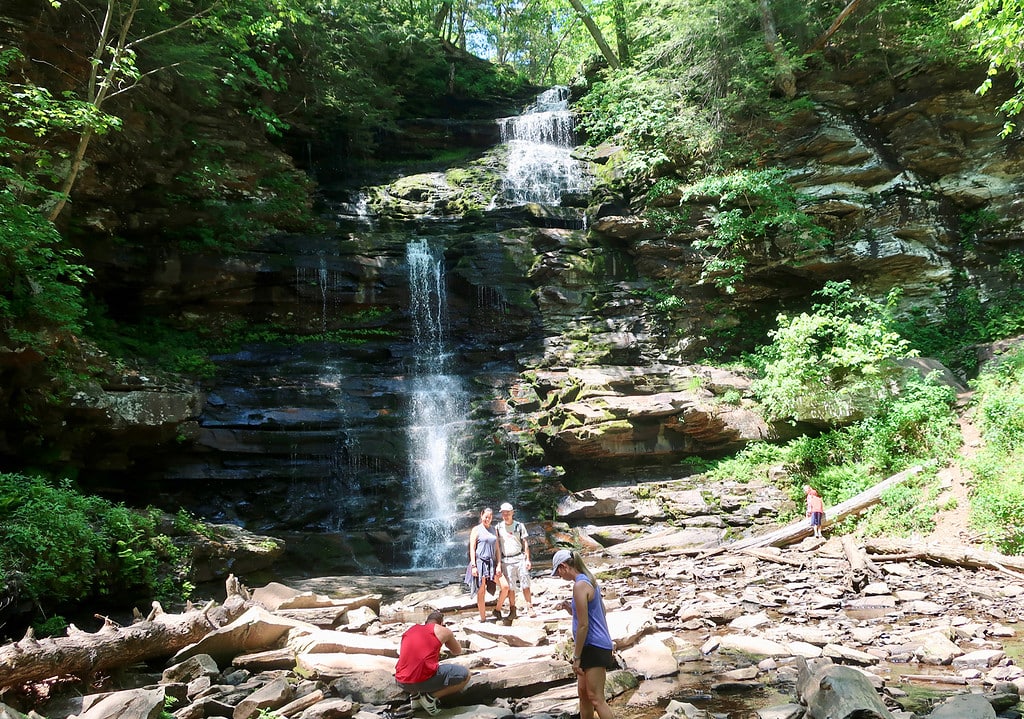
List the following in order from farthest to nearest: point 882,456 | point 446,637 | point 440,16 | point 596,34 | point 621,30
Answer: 1. point 440,16
2. point 621,30
3. point 596,34
4. point 882,456
5. point 446,637

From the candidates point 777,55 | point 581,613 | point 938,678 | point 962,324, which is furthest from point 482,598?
point 777,55

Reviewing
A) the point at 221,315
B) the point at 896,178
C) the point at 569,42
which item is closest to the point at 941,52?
the point at 896,178

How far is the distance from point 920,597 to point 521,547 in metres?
5.43

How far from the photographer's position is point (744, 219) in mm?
16969

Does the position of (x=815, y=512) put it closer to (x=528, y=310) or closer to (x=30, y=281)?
(x=528, y=310)

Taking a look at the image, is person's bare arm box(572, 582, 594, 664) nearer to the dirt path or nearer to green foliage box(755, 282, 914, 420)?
the dirt path

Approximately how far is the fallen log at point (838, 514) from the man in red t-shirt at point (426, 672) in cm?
821

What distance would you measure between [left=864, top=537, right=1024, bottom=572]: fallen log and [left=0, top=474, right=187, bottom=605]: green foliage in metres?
11.6

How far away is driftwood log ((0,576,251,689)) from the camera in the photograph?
508 cm

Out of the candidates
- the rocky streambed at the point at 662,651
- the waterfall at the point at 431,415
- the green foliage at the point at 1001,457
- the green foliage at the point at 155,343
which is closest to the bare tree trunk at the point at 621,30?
the waterfall at the point at 431,415

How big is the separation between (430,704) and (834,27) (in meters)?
19.0

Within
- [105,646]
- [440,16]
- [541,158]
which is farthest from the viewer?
[440,16]

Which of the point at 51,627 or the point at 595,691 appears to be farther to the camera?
the point at 51,627

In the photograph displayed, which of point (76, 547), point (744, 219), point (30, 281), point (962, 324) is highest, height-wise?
point (744, 219)
